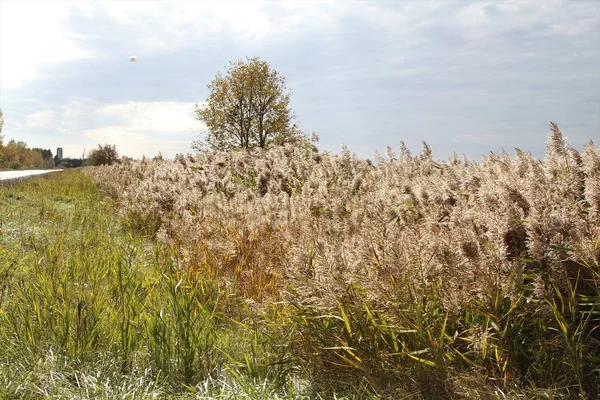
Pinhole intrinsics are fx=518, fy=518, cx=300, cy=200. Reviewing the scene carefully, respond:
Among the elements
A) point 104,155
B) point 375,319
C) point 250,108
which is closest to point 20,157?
point 104,155

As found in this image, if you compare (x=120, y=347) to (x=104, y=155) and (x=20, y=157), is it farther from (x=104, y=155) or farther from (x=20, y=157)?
(x=20, y=157)

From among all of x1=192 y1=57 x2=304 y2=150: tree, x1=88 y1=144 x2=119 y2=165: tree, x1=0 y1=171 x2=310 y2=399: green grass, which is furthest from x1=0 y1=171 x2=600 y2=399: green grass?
x1=88 y1=144 x2=119 y2=165: tree

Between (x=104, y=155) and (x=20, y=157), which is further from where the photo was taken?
(x=20, y=157)

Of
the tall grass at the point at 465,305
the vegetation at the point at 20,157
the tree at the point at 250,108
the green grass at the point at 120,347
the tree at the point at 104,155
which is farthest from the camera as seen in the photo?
the vegetation at the point at 20,157

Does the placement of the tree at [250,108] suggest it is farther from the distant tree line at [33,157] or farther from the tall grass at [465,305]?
the tall grass at [465,305]

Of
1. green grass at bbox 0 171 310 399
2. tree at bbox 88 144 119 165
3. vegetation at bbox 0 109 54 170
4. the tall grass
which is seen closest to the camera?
the tall grass

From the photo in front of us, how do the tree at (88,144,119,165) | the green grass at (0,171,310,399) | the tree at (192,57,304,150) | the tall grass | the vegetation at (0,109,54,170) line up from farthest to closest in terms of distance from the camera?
the vegetation at (0,109,54,170) < the tree at (88,144,119,165) < the tree at (192,57,304,150) < the green grass at (0,171,310,399) < the tall grass

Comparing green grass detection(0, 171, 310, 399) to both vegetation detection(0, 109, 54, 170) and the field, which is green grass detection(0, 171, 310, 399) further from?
vegetation detection(0, 109, 54, 170)

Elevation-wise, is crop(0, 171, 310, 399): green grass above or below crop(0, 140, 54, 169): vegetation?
below

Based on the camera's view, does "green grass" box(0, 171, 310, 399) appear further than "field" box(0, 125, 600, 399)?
Yes

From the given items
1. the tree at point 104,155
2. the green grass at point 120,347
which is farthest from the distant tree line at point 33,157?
the green grass at point 120,347

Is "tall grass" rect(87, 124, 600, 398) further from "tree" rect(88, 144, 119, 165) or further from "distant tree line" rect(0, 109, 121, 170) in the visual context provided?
"tree" rect(88, 144, 119, 165)

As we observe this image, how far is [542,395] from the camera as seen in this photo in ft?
8.13

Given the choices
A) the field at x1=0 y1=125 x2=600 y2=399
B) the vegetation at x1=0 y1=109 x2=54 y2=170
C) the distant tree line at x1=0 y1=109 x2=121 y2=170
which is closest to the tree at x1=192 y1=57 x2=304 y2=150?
the distant tree line at x1=0 y1=109 x2=121 y2=170
